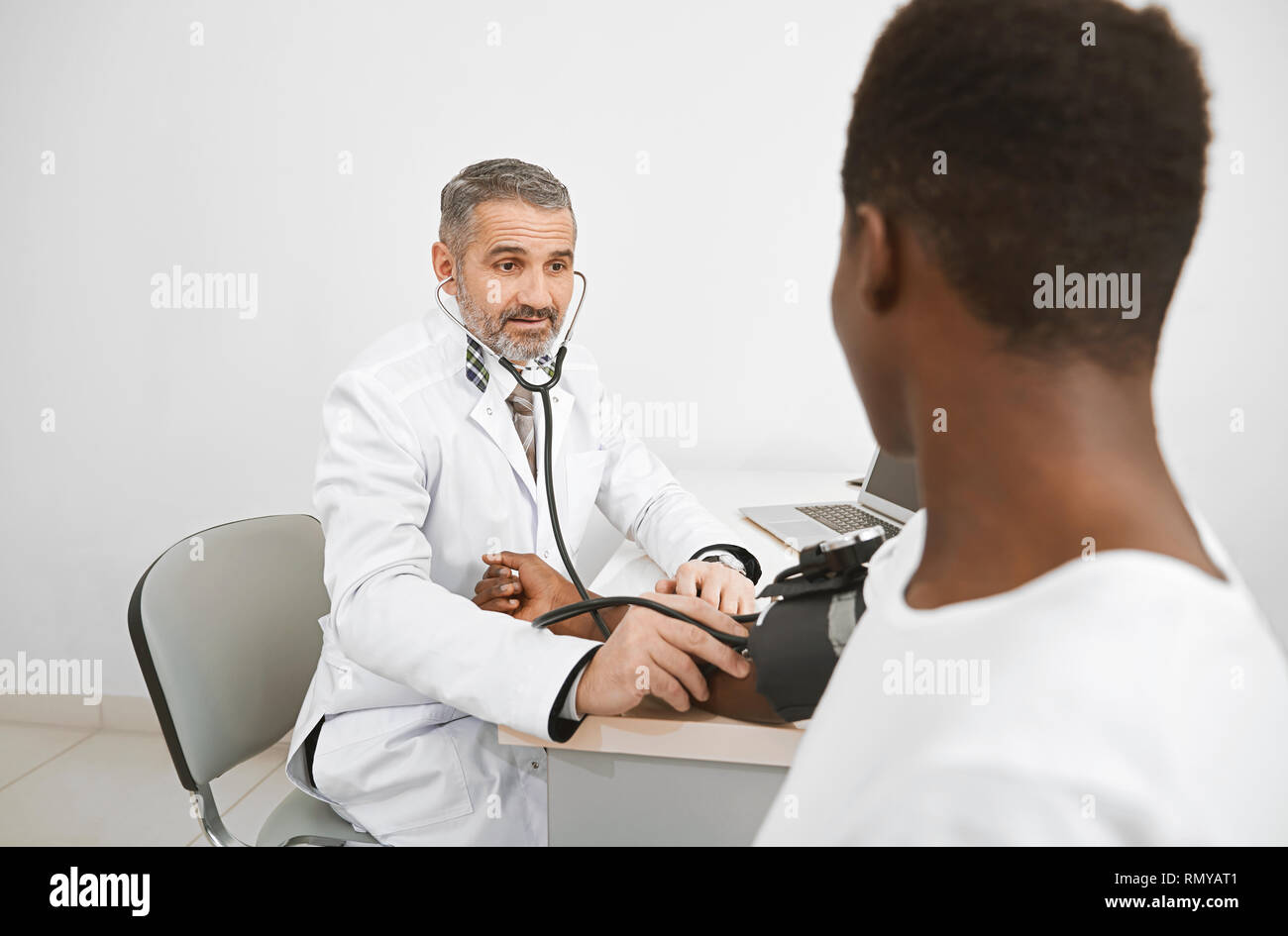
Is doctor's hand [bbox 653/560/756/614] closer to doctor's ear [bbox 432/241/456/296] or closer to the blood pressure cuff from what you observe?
the blood pressure cuff

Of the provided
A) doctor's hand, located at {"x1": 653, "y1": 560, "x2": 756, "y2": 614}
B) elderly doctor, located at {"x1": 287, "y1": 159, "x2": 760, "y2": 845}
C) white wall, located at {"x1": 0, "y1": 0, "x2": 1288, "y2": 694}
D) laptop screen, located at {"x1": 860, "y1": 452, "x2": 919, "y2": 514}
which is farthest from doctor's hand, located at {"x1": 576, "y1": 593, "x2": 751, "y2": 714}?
white wall, located at {"x1": 0, "y1": 0, "x2": 1288, "y2": 694}

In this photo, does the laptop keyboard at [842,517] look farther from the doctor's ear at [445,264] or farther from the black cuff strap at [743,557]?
the doctor's ear at [445,264]

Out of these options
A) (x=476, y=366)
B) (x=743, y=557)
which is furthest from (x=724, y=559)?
(x=476, y=366)

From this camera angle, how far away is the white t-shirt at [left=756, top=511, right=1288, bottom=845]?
299 mm

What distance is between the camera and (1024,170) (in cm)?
36

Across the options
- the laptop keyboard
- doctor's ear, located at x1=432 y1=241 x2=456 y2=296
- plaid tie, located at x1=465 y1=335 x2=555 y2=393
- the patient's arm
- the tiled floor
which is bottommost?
the tiled floor

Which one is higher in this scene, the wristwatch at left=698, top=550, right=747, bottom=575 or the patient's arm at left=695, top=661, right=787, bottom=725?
the wristwatch at left=698, top=550, right=747, bottom=575

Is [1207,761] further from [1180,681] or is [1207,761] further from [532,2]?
[532,2]

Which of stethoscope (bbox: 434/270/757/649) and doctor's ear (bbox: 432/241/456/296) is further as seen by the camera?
doctor's ear (bbox: 432/241/456/296)

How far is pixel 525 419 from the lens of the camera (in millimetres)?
1273

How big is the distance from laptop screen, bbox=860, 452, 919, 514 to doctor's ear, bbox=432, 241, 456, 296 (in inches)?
32.2

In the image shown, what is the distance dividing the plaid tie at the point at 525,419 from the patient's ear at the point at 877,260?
0.88 metres

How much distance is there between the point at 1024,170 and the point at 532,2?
71.1 inches

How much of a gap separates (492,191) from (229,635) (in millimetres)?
778
